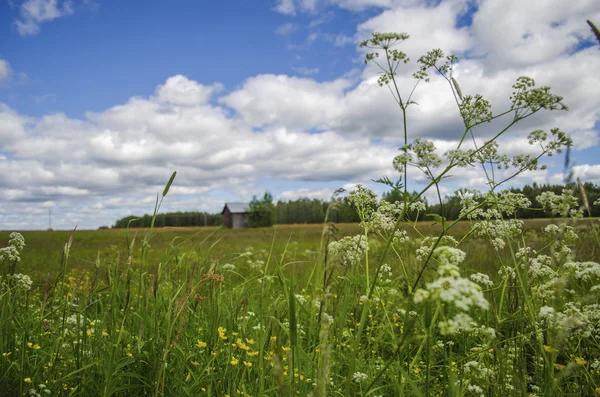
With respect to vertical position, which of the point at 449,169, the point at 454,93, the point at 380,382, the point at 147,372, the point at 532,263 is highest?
the point at 454,93

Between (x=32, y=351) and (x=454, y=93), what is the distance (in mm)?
4285

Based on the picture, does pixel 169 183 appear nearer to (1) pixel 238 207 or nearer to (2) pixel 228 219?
(2) pixel 228 219

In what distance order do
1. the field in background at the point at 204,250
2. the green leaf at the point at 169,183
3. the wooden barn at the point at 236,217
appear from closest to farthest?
the green leaf at the point at 169,183 → the field in background at the point at 204,250 → the wooden barn at the point at 236,217

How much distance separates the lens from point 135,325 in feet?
12.8

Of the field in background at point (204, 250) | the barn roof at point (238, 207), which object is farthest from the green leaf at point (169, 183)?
the barn roof at point (238, 207)

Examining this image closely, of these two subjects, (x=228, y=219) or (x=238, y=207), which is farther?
(x=238, y=207)

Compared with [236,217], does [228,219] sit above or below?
below

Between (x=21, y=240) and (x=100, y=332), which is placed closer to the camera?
(x=100, y=332)

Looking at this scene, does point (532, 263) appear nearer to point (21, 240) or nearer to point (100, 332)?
point (100, 332)

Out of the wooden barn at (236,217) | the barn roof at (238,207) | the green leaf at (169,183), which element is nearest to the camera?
the green leaf at (169,183)

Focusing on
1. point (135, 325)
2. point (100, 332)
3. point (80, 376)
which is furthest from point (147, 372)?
point (135, 325)

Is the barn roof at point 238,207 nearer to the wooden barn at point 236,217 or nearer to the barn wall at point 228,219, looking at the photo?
the wooden barn at point 236,217

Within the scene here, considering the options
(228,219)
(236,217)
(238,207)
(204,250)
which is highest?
(238,207)

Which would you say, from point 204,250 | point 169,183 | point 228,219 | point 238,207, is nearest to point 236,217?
point 228,219
